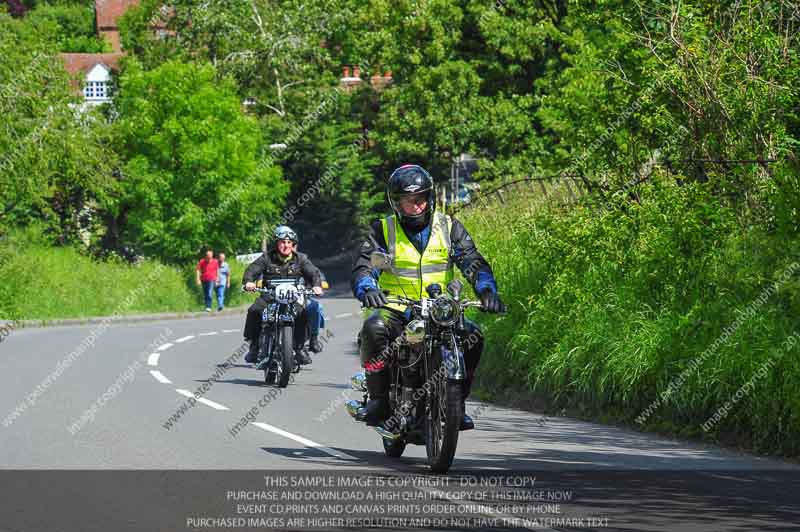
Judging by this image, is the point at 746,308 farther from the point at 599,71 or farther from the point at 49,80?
the point at 49,80

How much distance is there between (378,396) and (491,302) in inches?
44.4

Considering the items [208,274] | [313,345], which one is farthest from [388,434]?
[208,274]

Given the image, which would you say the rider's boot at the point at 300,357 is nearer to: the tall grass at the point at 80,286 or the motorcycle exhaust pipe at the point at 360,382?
the motorcycle exhaust pipe at the point at 360,382

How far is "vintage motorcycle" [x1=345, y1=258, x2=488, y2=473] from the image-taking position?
9492mm

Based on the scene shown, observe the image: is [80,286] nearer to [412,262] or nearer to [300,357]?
[300,357]

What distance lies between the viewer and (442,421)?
963 cm

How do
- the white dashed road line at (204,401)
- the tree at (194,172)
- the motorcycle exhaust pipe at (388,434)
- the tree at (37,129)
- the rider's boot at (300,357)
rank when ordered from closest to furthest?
the motorcycle exhaust pipe at (388,434)
the white dashed road line at (204,401)
the rider's boot at (300,357)
the tree at (37,129)
the tree at (194,172)

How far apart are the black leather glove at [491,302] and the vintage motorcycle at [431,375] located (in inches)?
2.2

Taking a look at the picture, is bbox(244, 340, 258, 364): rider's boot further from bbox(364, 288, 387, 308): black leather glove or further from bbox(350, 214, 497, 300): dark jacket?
bbox(364, 288, 387, 308): black leather glove

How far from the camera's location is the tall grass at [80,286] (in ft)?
126

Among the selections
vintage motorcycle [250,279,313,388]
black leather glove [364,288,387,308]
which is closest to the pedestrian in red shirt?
vintage motorcycle [250,279,313,388]

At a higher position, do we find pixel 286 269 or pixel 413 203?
pixel 413 203

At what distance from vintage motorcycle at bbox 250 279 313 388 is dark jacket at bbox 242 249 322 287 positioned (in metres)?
0.12

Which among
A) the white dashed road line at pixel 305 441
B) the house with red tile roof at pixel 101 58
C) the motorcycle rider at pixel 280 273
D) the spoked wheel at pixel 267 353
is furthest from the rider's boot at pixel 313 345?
the house with red tile roof at pixel 101 58
